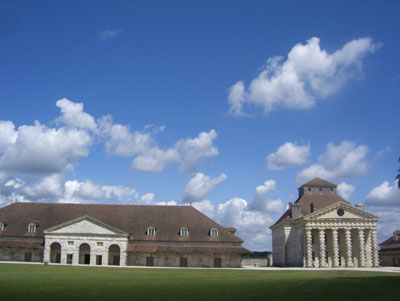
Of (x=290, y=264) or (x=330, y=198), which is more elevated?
(x=330, y=198)

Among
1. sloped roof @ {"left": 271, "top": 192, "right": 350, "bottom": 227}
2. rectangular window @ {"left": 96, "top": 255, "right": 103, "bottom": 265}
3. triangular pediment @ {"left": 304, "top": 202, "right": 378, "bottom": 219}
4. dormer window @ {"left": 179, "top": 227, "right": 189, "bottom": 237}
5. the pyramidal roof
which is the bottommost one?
rectangular window @ {"left": 96, "top": 255, "right": 103, "bottom": 265}

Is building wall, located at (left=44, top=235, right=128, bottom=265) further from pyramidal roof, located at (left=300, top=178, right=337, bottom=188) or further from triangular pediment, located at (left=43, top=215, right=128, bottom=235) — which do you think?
pyramidal roof, located at (left=300, top=178, right=337, bottom=188)

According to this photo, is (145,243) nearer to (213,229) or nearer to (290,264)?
(213,229)

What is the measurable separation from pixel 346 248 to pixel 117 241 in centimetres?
3563

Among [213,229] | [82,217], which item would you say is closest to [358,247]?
[213,229]

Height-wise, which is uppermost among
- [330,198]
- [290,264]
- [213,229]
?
[330,198]

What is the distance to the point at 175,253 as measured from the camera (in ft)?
181

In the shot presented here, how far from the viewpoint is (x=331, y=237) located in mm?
66500

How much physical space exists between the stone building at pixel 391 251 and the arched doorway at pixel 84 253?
5184 centimetres

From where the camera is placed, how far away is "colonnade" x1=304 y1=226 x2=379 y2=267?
62.6 metres

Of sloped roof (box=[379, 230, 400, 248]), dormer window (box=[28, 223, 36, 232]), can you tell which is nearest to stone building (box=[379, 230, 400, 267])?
sloped roof (box=[379, 230, 400, 248])

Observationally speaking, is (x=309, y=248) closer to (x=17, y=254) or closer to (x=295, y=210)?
(x=295, y=210)

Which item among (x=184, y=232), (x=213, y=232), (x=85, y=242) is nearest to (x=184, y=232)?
(x=184, y=232)

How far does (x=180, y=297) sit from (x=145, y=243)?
140 ft
